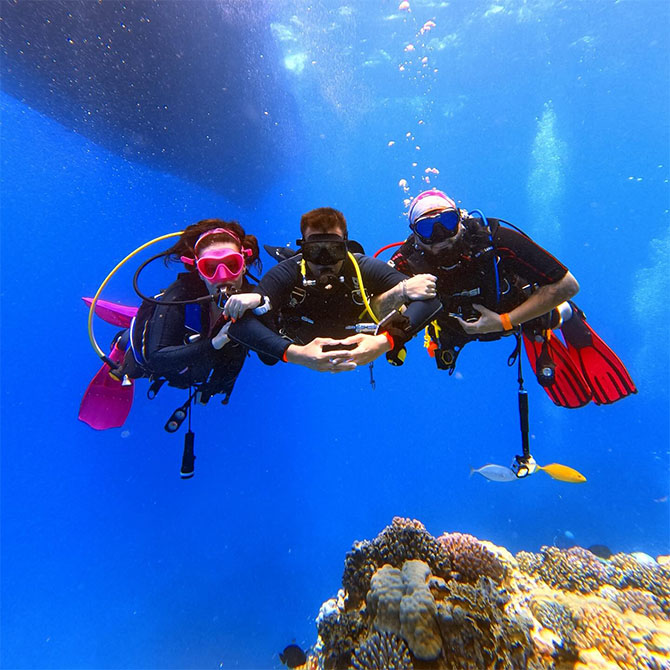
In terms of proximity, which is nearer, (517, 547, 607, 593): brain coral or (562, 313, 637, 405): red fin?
(562, 313, 637, 405): red fin

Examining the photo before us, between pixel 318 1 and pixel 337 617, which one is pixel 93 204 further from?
pixel 337 617

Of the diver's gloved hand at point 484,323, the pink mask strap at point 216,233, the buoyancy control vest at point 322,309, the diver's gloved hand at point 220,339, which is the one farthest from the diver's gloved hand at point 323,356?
the diver's gloved hand at point 484,323

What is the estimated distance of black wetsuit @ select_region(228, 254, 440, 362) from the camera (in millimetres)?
3157

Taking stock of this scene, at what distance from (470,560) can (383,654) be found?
203 centimetres

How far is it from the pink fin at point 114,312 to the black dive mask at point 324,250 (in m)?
4.97

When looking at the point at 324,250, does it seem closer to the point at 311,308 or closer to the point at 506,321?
the point at 311,308

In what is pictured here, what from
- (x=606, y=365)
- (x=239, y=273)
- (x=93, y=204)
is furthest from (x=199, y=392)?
(x=93, y=204)

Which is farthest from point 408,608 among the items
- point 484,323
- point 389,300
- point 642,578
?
point 642,578

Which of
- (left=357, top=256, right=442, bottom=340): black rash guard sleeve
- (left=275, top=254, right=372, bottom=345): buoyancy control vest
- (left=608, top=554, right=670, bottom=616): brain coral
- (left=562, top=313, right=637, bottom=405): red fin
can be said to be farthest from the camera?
Answer: (left=608, top=554, right=670, bottom=616): brain coral

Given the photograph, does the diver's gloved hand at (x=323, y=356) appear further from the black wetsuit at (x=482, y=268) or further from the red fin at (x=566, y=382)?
the red fin at (x=566, y=382)

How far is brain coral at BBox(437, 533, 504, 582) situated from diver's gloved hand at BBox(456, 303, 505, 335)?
2910 mm

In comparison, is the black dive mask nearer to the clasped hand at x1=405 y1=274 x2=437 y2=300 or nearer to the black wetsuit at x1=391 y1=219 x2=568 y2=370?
the clasped hand at x1=405 y1=274 x2=437 y2=300

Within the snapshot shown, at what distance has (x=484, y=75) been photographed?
20.1 metres

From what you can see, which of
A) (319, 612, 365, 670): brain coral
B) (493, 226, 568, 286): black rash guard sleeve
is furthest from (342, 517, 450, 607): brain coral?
(493, 226, 568, 286): black rash guard sleeve
